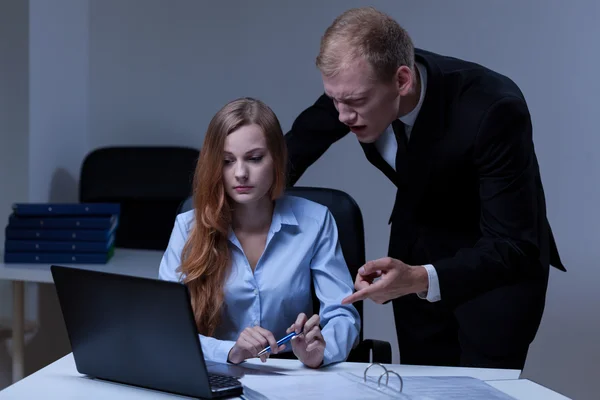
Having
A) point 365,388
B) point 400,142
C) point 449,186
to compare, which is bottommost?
point 365,388

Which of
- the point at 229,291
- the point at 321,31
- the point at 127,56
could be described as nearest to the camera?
the point at 229,291

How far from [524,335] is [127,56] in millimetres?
2412

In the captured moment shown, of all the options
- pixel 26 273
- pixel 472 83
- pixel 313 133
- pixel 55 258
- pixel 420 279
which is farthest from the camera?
pixel 55 258

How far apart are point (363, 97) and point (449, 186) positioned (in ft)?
1.19

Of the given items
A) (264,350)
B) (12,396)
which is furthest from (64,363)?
(264,350)

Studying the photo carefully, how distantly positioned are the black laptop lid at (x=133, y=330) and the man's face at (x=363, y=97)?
0.69 meters

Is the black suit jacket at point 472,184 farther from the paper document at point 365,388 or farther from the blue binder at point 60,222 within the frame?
the blue binder at point 60,222

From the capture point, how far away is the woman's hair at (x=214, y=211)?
5.86 ft

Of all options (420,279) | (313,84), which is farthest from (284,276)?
(313,84)

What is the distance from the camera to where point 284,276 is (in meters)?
1.86

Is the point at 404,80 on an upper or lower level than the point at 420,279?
upper

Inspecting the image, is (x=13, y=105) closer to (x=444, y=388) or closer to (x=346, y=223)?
(x=346, y=223)

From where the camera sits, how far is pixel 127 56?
12.1ft

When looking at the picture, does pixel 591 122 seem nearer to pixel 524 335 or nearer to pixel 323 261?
pixel 524 335
